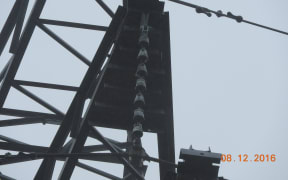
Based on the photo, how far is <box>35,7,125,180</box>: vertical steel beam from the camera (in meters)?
5.79

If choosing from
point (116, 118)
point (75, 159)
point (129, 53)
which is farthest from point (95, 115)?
point (129, 53)

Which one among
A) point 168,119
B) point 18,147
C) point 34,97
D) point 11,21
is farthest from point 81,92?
point 11,21

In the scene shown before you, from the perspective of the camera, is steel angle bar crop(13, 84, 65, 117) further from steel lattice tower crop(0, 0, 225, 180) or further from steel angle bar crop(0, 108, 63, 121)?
steel lattice tower crop(0, 0, 225, 180)

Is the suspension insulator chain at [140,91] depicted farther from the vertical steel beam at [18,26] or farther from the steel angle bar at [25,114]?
the steel angle bar at [25,114]

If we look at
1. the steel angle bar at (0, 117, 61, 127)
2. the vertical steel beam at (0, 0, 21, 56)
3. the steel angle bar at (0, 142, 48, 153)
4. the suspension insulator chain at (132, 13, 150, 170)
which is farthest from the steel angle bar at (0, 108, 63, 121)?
the suspension insulator chain at (132, 13, 150, 170)

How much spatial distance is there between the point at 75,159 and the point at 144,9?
2.76 metres

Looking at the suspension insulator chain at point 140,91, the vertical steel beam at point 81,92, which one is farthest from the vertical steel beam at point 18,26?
the suspension insulator chain at point 140,91

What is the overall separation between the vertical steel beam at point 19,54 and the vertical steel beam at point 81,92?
6.35ft

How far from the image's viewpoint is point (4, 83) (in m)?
7.27

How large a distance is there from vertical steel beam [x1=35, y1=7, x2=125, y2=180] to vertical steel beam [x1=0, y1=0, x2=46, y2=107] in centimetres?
193

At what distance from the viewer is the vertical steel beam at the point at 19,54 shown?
7227 millimetres

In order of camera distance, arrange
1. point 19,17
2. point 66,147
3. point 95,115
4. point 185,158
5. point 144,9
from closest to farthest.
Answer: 1. point 185,158
2. point 95,115
3. point 144,9
4. point 66,147
5. point 19,17

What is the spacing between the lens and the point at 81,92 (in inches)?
241

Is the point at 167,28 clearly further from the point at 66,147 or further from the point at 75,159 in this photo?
the point at 66,147
